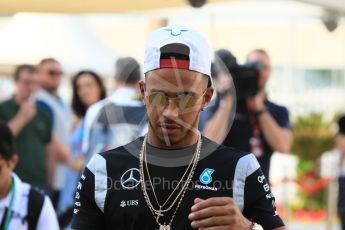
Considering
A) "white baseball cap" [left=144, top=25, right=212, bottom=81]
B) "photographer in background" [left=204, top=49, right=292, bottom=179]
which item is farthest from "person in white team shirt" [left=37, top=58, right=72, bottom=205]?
"white baseball cap" [left=144, top=25, right=212, bottom=81]

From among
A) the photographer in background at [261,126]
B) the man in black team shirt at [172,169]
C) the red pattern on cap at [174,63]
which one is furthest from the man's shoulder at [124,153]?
the photographer in background at [261,126]

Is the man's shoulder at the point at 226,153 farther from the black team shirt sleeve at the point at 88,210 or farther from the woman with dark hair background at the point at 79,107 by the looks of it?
the woman with dark hair background at the point at 79,107

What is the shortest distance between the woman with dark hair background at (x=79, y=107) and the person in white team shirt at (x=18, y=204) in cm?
310

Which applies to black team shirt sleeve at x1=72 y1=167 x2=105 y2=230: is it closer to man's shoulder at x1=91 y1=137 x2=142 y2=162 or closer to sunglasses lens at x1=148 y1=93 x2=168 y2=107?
man's shoulder at x1=91 y1=137 x2=142 y2=162

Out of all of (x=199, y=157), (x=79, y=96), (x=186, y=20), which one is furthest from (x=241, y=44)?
(x=199, y=157)

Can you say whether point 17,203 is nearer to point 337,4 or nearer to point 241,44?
point 337,4

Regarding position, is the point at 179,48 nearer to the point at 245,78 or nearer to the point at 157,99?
the point at 157,99

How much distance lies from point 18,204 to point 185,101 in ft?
6.86

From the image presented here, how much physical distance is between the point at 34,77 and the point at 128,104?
3594 millimetres

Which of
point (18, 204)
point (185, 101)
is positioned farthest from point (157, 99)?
point (18, 204)

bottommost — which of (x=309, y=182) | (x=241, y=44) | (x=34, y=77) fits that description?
(x=309, y=182)

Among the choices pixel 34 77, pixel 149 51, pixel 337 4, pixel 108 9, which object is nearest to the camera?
pixel 149 51

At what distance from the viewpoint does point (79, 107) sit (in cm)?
909

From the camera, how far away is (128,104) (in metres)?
5.11
